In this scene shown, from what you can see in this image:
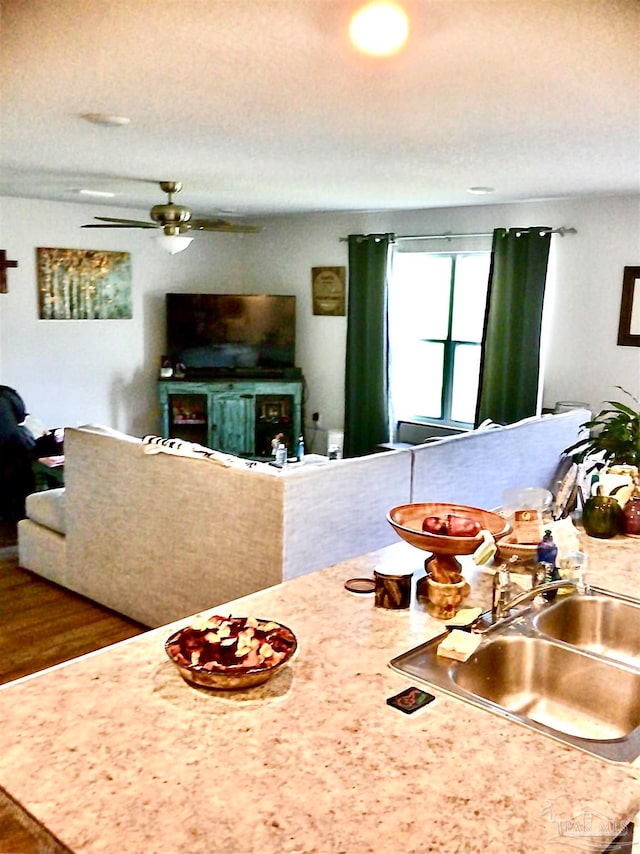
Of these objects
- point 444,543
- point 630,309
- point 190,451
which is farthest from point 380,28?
point 630,309

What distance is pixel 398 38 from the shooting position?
2.14m

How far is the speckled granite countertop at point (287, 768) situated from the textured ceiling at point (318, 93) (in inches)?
65.4

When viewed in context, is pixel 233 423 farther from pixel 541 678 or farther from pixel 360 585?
pixel 541 678

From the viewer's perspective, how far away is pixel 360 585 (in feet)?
6.51

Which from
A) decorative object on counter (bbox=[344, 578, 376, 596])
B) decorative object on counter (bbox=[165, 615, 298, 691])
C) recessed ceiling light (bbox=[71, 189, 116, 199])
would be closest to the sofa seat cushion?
decorative object on counter (bbox=[344, 578, 376, 596])

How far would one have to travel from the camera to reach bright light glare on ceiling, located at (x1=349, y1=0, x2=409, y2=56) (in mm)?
1960

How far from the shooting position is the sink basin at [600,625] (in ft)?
6.33

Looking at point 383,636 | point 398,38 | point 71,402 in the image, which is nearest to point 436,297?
point 71,402

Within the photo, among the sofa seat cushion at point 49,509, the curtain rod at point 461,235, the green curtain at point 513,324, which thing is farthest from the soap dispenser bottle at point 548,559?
the curtain rod at point 461,235

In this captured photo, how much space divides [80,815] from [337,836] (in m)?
0.38

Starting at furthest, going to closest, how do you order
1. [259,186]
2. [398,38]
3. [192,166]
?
[259,186]
[192,166]
[398,38]

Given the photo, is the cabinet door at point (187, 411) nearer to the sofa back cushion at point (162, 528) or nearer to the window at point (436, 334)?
the window at point (436, 334)

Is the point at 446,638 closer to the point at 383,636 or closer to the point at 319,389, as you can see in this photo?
the point at 383,636

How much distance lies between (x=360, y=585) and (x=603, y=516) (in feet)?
3.12
